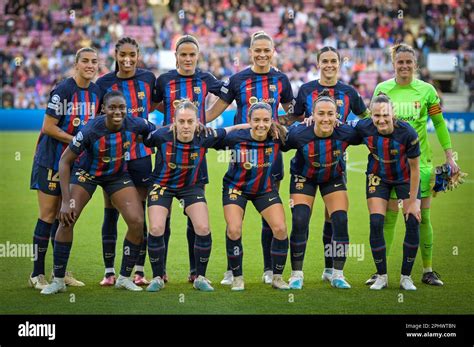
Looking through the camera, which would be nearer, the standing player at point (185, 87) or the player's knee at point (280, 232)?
the player's knee at point (280, 232)

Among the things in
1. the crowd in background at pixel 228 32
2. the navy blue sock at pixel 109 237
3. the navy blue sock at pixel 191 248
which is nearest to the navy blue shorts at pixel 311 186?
the navy blue sock at pixel 191 248

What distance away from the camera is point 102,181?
25.0 feet

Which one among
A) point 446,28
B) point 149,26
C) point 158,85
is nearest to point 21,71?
point 149,26

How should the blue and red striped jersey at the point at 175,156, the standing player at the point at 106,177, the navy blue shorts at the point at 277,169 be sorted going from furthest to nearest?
the navy blue shorts at the point at 277,169 → the blue and red striped jersey at the point at 175,156 → the standing player at the point at 106,177

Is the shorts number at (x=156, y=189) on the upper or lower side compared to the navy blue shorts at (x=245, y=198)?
upper

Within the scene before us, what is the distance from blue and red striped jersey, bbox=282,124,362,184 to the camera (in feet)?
25.5

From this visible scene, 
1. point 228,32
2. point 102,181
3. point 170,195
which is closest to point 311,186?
point 170,195

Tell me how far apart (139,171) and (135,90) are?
2.35 ft

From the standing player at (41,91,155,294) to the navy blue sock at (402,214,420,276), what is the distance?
225 cm

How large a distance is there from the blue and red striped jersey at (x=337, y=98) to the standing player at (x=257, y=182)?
488mm

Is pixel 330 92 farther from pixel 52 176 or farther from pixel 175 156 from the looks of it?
pixel 52 176

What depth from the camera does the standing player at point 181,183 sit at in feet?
24.8

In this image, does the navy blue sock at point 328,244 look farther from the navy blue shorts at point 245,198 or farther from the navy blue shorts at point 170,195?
the navy blue shorts at point 170,195

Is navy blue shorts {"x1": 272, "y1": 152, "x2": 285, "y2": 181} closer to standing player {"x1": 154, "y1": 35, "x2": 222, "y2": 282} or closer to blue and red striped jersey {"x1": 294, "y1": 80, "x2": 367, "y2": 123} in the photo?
blue and red striped jersey {"x1": 294, "y1": 80, "x2": 367, "y2": 123}
